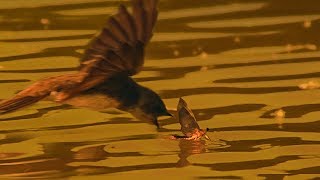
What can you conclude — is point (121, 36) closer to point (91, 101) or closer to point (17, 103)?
point (91, 101)

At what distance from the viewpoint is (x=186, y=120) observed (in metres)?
7.25

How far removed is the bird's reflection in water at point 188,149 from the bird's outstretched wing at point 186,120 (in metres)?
0.05

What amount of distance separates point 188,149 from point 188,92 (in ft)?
3.53

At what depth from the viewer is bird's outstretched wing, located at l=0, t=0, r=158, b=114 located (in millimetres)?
6992

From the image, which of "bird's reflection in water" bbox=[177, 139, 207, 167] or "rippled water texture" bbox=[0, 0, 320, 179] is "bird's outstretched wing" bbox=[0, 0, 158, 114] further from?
"bird's reflection in water" bbox=[177, 139, 207, 167]

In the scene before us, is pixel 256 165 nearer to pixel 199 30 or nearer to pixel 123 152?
pixel 123 152

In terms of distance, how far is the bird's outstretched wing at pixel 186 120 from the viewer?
23.6 feet

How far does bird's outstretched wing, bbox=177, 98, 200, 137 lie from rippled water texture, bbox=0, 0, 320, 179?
0.07m

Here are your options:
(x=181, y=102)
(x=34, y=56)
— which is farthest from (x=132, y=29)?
(x=34, y=56)

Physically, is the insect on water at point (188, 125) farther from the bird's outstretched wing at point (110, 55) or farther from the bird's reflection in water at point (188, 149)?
the bird's outstretched wing at point (110, 55)

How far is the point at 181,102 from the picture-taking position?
7.29 metres

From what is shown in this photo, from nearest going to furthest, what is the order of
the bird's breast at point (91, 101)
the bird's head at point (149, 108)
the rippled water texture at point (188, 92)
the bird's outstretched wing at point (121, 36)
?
1. the rippled water texture at point (188, 92)
2. the bird's outstretched wing at point (121, 36)
3. the bird's breast at point (91, 101)
4. the bird's head at point (149, 108)

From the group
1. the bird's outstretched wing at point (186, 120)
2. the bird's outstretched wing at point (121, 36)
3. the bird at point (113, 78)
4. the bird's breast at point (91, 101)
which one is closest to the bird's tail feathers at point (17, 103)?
the bird at point (113, 78)

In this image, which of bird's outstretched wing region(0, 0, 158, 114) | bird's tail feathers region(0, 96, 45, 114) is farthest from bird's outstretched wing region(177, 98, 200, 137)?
bird's tail feathers region(0, 96, 45, 114)
